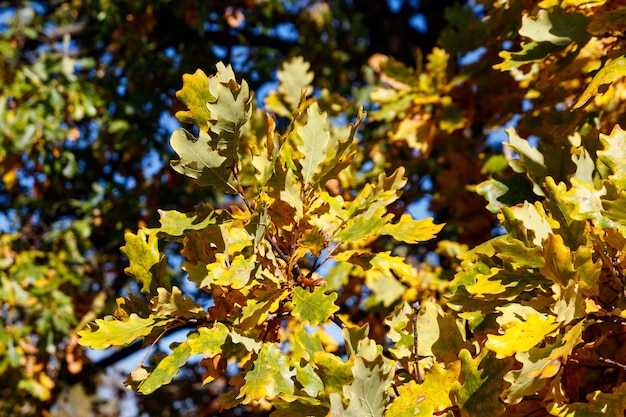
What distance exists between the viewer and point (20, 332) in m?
3.18

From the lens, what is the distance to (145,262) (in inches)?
41.6

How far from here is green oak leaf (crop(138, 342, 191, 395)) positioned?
91 cm

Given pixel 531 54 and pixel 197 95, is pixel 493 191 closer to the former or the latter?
pixel 531 54

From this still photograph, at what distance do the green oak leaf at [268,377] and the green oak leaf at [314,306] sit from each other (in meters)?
0.08

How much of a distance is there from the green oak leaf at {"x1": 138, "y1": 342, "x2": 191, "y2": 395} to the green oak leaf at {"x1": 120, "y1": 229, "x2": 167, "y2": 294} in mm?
140

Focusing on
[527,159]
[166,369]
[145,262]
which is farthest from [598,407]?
[145,262]

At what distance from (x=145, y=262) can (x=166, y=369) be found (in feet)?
0.69

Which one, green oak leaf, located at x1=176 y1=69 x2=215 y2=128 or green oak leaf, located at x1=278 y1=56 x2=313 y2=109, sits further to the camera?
green oak leaf, located at x1=278 y1=56 x2=313 y2=109

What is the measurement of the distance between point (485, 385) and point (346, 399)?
0.20 metres

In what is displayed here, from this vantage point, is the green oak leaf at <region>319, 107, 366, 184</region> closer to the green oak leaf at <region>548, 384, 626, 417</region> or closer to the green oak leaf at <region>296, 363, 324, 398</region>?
the green oak leaf at <region>296, 363, 324, 398</region>

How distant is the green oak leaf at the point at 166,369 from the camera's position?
91 centimetres

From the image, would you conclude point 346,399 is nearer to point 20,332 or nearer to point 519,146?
point 519,146

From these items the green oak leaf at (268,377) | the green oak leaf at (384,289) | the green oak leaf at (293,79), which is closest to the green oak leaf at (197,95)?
the green oak leaf at (268,377)

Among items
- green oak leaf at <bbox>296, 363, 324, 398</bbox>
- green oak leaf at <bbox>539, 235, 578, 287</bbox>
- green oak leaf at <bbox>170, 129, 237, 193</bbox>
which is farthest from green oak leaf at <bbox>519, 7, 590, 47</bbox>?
green oak leaf at <bbox>296, 363, 324, 398</bbox>
